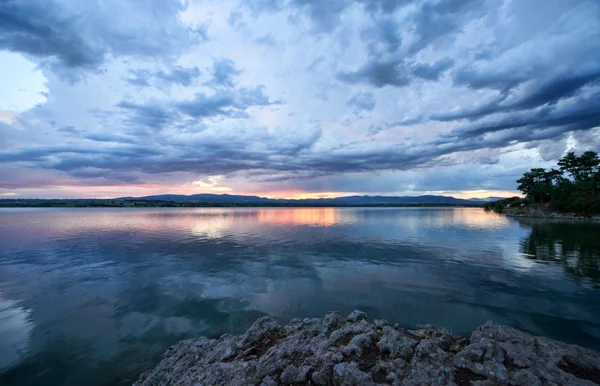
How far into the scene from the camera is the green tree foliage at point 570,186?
88.6 metres

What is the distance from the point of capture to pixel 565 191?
9844cm

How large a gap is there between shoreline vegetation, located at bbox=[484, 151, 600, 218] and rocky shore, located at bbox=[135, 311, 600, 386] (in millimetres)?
114187

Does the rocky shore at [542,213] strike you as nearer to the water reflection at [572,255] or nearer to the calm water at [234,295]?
the water reflection at [572,255]

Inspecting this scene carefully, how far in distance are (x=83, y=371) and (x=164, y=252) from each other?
25733mm

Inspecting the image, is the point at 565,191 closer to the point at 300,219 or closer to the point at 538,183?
the point at 538,183

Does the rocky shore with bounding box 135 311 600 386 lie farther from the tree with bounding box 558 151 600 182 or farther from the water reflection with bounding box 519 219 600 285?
the tree with bounding box 558 151 600 182

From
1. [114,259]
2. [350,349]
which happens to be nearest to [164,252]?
[114,259]

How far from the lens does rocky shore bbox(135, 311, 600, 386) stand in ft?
24.5

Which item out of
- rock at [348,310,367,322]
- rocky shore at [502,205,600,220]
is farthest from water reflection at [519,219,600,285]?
A: rocky shore at [502,205,600,220]

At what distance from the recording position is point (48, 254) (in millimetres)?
33469

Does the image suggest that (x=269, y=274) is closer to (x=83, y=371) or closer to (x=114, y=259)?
(x=83, y=371)

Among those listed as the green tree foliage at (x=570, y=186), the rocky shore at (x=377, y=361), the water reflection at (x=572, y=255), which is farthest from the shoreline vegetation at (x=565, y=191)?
the rocky shore at (x=377, y=361)

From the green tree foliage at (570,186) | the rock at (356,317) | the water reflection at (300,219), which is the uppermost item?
the green tree foliage at (570,186)

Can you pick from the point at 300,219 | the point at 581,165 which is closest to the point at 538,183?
the point at 581,165
